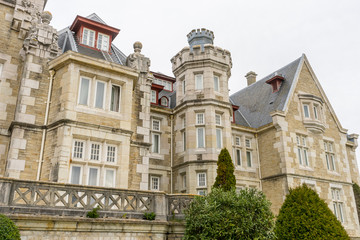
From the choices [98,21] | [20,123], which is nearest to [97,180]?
[20,123]

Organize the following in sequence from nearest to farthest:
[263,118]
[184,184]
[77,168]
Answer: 1. [77,168]
2. [184,184]
3. [263,118]

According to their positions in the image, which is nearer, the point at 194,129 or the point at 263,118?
the point at 194,129

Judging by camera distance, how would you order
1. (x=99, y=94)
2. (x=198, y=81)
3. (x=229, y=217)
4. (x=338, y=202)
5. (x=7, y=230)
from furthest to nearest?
1. (x=338, y=202)
2. (x=198, y=81)
3. (x=99, y=94)
4. (x=229, y=217)
5. (x=7, y=230)

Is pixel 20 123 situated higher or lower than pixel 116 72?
lower

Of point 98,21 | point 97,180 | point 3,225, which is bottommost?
point 3,225

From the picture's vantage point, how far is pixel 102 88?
14.0 metres

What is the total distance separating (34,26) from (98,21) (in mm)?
4188

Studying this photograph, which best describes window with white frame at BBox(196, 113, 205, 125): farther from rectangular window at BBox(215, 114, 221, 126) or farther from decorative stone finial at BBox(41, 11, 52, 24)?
decorative stone finial at BBox(41, 11, 52, 24)

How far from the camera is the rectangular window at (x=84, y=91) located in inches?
528

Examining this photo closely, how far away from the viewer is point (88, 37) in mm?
16609

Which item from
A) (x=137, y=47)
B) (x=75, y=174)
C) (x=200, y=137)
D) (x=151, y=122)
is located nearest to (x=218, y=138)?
(x=200, y=137)

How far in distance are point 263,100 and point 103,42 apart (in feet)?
45.2

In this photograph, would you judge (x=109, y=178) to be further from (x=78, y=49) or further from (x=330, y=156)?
(x=330, y=156)

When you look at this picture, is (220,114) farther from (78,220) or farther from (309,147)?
(78,220)
